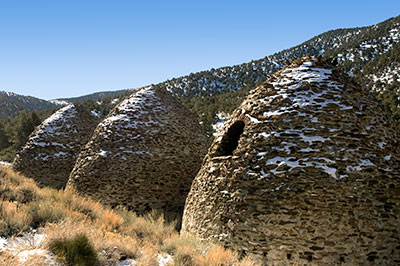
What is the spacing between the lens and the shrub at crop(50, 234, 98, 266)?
11.6 ft

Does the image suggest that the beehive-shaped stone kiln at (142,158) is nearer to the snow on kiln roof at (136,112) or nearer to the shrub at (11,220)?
the snow on kiln roof at (136,112)

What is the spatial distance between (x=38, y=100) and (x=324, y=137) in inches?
7127

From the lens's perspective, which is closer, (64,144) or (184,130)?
(184,130)

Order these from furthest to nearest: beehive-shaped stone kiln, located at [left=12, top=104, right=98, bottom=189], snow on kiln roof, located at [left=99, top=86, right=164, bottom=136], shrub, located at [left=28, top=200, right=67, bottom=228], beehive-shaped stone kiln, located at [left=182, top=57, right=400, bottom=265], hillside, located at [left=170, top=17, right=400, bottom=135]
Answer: hillside, located at [left=170, top=17, right=400, bottom=135] < beehive-shaped stone kiln, located at [left=12, top=104, right=98, bottom=189] < snow on kiln roof, located at [left=99, top=86, right=164, bottom=136] < beehive-shaped stone kiln, located at [left=182, top=57, right=400, bottom=265] < shrub, located at [left=28, top=200, right=67, bottom=228]

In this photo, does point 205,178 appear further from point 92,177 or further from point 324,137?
point 92,177

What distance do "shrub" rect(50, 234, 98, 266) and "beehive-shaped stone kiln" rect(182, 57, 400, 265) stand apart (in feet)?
8.45

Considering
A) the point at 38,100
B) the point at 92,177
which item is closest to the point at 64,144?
the point at 92,177

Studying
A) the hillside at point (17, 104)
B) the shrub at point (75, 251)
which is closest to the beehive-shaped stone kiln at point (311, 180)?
the shrub at point (75, 251)

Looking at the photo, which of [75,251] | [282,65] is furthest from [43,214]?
[282,65]

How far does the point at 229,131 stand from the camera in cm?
674

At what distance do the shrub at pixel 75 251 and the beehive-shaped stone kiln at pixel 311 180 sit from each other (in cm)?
258

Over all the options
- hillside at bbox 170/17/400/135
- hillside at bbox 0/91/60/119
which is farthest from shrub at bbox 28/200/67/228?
hillside at bbox 0/91/60/119

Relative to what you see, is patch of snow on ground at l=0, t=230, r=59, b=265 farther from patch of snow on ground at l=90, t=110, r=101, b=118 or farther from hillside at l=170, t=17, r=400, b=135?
patch of snow on ground at l=90, t=110, r=101, b=118

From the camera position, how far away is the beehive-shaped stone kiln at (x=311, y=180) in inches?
190
